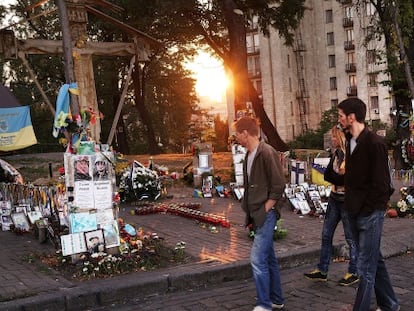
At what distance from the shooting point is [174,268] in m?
6.82

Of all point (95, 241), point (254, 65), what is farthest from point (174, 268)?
point (254, 65)

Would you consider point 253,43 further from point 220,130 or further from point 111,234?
point 111,234

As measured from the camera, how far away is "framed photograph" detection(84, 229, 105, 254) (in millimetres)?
6934

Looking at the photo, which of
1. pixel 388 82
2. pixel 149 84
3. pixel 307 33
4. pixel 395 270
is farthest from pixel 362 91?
pixel 395 270

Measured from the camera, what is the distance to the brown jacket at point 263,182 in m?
5.20

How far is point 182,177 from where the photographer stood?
52.4 feet

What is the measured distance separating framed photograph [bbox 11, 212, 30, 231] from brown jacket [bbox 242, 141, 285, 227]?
540cm

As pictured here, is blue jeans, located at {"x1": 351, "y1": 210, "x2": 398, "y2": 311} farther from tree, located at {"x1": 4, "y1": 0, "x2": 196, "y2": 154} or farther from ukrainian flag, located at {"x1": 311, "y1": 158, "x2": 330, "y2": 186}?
tree, located at {"x1": 4, "y1": 0, "x2": 196, "y2": 154}

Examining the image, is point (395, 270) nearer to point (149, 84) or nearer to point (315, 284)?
point (315, 284)

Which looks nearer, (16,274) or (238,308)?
(238,308)

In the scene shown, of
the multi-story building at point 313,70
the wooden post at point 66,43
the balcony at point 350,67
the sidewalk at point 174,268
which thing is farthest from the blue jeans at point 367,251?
the balcony at point 350,67

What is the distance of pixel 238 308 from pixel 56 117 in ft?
11.4

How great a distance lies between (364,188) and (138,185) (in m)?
8.89

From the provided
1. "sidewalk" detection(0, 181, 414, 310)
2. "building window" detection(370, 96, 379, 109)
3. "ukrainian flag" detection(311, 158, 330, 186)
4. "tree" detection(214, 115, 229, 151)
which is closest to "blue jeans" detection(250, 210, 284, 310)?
"sidewalk" detection(0, 181, 414, 310)
